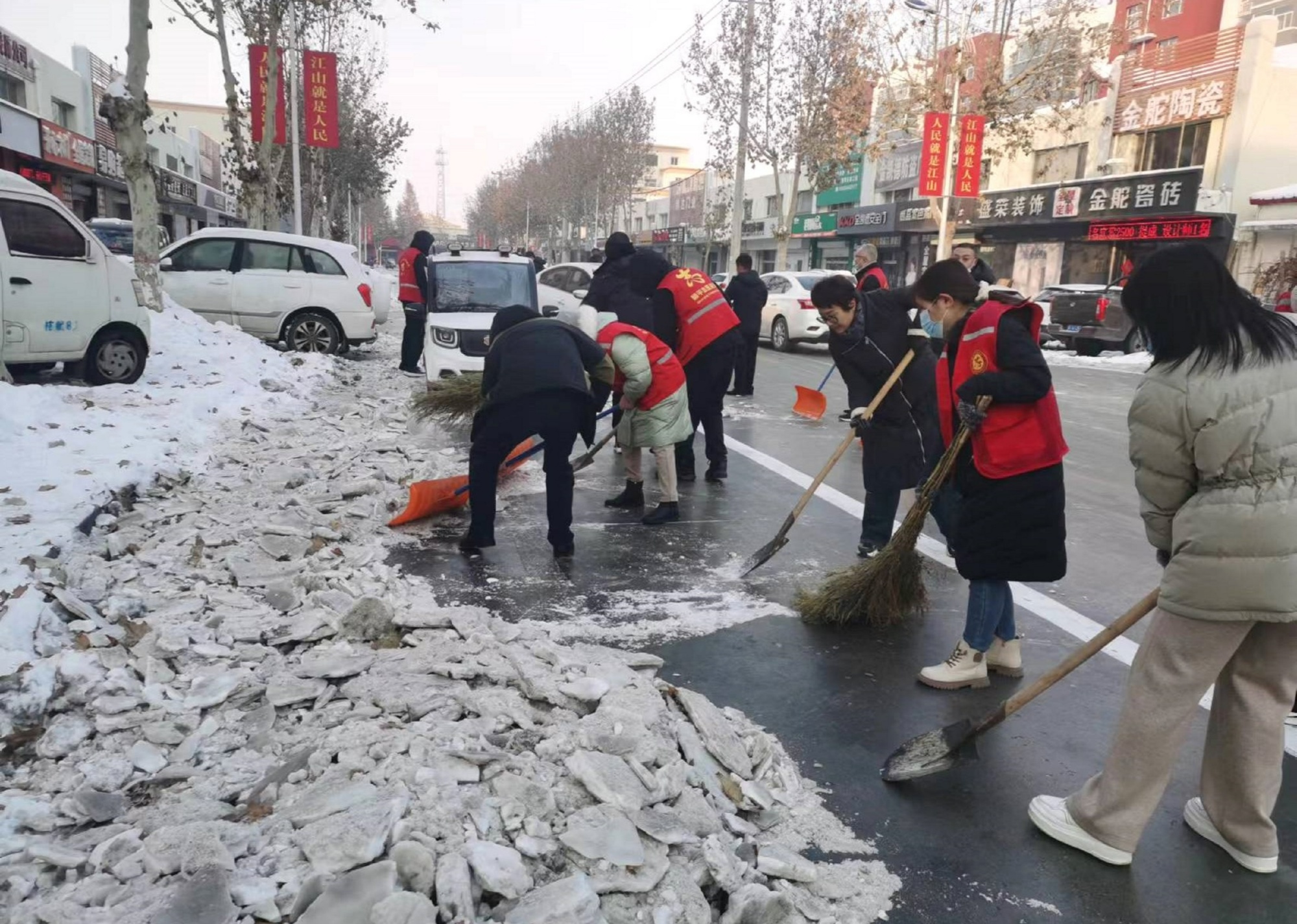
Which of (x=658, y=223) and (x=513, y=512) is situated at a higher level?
(x=658, y=223)

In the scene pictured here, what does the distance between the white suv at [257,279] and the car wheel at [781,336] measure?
350 inches

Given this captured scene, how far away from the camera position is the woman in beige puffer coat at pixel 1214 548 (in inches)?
94.3

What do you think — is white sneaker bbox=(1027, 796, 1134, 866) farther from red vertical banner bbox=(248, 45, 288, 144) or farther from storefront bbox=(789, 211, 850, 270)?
storefront bbox=(789, 211, 850, 270)

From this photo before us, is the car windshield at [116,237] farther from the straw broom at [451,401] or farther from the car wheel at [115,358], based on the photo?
the straw broom at [451,401]

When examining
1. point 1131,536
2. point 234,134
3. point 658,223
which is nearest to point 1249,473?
point 1131,536

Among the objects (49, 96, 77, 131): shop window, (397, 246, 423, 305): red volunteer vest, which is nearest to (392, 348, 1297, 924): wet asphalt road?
(397, 246, 423, 305): red volunteer vest

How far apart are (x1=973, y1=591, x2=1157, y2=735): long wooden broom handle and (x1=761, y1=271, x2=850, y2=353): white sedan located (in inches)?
608

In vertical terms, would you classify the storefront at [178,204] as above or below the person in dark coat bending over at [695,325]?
above

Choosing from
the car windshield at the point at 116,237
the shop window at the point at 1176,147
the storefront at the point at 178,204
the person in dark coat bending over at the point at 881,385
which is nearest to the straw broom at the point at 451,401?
the person in dark coat bending over at the point at 881,385

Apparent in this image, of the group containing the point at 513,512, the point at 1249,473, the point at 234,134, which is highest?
the point at 234,134

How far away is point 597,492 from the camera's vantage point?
23.9 ft

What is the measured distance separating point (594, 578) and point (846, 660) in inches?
61.1

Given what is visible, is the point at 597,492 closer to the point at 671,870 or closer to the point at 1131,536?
the point at 1131,536

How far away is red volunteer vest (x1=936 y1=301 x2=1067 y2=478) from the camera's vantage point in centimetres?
365
